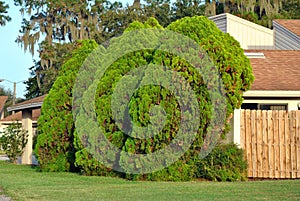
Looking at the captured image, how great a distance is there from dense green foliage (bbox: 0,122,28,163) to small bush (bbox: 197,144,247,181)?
44.8ft

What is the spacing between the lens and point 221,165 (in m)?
17.3

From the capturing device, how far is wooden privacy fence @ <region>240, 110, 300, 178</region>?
18.0 meters

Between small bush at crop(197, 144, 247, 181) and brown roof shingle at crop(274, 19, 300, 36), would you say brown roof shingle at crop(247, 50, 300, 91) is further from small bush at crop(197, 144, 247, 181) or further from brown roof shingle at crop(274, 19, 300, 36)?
brown roof shingle at crop(274, 19, 300, 36)

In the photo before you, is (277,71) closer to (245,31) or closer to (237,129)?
(237,129)

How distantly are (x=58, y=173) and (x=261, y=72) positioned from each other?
7.17 meters

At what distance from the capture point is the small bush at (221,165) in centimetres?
1722

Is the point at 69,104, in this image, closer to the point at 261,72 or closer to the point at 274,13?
the point at 261,72

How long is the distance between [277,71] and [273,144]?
3941mm

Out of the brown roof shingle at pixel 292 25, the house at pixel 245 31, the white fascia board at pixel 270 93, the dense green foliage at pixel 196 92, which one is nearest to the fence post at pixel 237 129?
the dense green foliage at pixel 196 92

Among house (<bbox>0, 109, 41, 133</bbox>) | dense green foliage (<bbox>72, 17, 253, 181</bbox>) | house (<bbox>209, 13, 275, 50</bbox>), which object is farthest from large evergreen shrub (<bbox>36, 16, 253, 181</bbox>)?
house (<bbox>0, 109, 41, 133</bbox>)

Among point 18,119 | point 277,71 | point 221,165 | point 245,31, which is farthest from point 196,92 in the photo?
point 18,119

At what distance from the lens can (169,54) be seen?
1736 centimetres

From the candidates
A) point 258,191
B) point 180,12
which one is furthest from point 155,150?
point 180,12

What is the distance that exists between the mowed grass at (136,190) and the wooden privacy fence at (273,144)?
201 cm
